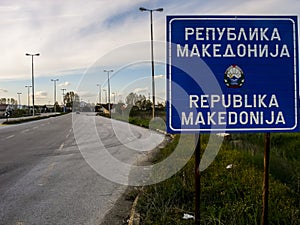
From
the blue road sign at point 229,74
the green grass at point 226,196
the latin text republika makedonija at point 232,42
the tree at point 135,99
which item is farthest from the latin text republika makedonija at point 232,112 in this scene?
the tree at point 135,99

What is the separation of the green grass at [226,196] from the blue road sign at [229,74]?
139 cm

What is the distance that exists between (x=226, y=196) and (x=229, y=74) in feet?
9.04

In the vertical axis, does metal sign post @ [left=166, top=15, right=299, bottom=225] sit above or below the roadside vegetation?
above

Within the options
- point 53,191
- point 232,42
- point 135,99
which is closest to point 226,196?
point 232,42

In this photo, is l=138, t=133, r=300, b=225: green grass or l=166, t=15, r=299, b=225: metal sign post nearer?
l=166, t=15, r=299, b=225: metal sign post

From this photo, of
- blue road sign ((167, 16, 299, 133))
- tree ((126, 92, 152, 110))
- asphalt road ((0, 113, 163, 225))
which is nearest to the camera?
blue road sign ((167, 16, 299, 133))

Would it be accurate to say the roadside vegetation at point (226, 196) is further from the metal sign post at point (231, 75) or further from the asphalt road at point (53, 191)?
the metal sign post at point (231, 75)

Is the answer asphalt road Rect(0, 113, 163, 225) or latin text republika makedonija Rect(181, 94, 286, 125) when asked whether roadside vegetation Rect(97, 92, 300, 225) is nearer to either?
asphalt road Rect(0, 113, 163, 225)

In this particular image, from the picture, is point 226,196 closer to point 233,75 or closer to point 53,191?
point 233,75

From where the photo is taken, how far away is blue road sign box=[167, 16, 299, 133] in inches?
189

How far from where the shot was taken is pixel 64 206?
7.29 metres

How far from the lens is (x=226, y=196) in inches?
270

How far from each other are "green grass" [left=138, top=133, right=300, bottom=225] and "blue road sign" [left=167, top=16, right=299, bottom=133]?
1390 millimetres

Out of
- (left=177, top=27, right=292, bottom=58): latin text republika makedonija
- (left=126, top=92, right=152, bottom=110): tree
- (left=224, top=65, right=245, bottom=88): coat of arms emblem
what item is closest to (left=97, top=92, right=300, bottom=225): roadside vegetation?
(left=224, top=65, right=245, bottom=88): coat of arms emblem
